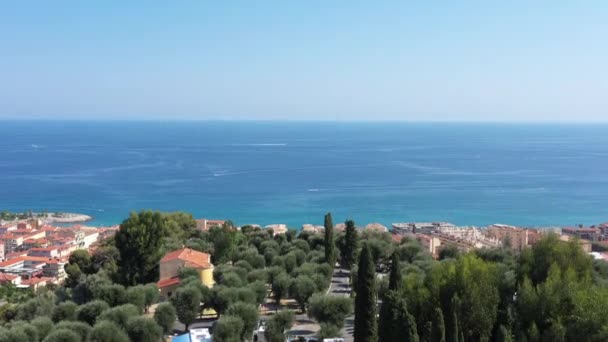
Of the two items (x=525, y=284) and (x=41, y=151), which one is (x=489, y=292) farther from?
(x=41, y=151)

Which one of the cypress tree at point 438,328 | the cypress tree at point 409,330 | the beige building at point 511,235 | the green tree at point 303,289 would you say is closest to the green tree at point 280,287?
the green tree at point 303,289

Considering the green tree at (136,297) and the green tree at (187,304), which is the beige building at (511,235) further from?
the green tree at (136,297)

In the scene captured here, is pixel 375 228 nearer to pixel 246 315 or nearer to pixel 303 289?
pixel 303 289

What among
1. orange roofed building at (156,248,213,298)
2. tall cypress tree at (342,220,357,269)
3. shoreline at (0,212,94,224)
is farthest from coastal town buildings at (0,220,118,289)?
tall cypress tree at (342,220,357,269)

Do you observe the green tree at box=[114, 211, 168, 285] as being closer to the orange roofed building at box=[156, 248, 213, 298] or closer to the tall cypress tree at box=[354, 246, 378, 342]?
the orange roofed building at box=[156, 248, 213, 298]

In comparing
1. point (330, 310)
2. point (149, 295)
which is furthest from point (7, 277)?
point (330, 310)

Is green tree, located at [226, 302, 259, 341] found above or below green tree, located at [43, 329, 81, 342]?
below
